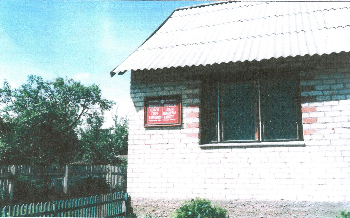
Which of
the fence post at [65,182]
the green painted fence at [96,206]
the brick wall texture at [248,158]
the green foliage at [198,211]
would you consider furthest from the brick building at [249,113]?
the fence post at [65,182]

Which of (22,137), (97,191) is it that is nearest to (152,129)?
(97,191)

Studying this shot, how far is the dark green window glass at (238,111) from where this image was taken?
19.1 feet

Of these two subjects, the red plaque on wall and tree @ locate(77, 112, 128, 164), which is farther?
tree @ locate(77, 112, 128, 164)

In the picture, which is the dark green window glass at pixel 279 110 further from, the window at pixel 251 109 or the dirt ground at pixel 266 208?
the dirt ground at pixel 266 208

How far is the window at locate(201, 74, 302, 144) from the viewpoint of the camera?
5.60 meters

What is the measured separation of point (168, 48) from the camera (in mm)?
6844

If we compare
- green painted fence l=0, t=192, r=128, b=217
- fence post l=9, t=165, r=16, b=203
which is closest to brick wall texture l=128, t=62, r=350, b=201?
green painted fence l=0, t=192, r=128, b=217

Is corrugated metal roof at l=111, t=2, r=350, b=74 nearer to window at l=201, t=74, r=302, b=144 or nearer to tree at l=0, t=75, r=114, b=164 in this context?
window at l=201, t=74, r=302, b=144

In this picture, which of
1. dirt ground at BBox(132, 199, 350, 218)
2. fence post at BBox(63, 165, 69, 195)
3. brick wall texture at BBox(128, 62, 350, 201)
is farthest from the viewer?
fence post at BBox(63, 165, 69, 195)

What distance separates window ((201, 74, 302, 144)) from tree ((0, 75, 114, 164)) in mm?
9910

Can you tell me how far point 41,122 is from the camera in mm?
25359

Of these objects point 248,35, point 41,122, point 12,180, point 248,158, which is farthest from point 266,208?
point 41,122

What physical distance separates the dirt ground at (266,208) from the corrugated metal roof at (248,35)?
8.55 feet

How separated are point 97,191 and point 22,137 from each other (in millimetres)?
14602
